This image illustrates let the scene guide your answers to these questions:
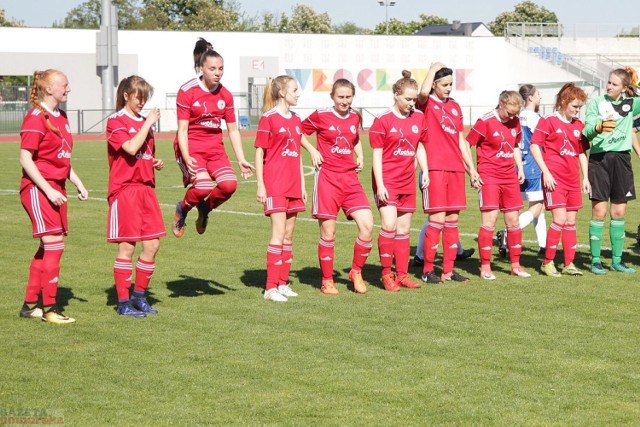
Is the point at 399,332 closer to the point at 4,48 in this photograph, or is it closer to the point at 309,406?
the point at 309,406

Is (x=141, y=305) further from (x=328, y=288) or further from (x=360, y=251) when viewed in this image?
(x=360, y=251)

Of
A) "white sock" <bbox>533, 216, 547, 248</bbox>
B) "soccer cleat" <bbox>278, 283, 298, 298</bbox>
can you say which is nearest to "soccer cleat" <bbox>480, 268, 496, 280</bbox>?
"white sock" <bbox>533, 216, 547, 248</bbox>

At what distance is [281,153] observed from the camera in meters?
9.23

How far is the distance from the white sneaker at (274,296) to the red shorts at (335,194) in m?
0.79

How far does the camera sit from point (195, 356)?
7.12 meters

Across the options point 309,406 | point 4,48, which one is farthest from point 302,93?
point 309,406

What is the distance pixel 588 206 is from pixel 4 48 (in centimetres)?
3976

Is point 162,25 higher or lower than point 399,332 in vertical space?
higher

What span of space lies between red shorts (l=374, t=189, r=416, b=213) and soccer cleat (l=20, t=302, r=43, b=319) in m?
3.18

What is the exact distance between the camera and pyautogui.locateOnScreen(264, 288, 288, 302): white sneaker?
360 inches

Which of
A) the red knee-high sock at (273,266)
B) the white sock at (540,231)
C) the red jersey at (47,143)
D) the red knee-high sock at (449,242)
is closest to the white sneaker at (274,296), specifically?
the red knee-high sock at (273,266)

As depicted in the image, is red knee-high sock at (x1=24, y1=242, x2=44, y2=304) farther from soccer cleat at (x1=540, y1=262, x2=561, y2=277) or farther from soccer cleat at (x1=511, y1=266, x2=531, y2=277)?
soccer cleat at (x1=540, y1=262, x2=561, y2=277)

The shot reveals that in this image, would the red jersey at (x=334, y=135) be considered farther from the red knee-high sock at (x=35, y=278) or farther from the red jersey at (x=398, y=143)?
the red knee-high sock at (x=35, y=278)

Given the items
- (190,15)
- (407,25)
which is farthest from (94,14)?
(407,25)
